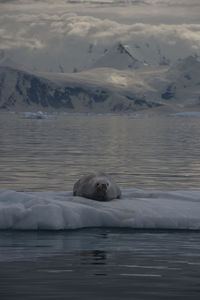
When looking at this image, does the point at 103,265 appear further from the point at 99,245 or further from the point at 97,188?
the point at 97,188

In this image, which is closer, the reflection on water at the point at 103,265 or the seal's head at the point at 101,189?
the reflection on water at the point at 103,265

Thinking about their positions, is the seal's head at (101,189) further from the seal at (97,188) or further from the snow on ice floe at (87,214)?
the snow on ice floe at (87,214)

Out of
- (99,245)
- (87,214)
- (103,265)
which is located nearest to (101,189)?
(87,214)

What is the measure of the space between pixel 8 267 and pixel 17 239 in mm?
2532

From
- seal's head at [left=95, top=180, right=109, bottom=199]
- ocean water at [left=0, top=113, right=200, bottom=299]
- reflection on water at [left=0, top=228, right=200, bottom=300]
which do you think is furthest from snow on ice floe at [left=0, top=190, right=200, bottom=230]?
seal's head at [left=95, top=180, right=109, bottom=199]

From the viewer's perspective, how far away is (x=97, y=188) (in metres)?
16.2

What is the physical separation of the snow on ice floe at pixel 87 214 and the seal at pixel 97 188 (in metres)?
0.63

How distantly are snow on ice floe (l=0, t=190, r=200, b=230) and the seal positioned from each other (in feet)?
2.06

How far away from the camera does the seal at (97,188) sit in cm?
1620

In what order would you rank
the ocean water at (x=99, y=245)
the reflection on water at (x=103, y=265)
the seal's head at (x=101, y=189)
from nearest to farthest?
the reflection on water at (x=103, y=265) → the ocean water at (x=99, y=245) → the seal's head at (x=101, y=189)

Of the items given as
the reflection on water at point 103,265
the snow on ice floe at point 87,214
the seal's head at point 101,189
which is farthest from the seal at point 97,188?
the reflection on water at point 103,265

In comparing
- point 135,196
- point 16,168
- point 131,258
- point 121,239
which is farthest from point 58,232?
point 16,168

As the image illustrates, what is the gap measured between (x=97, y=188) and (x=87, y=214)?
2000 millimetres

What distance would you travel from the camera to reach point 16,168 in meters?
30.9
